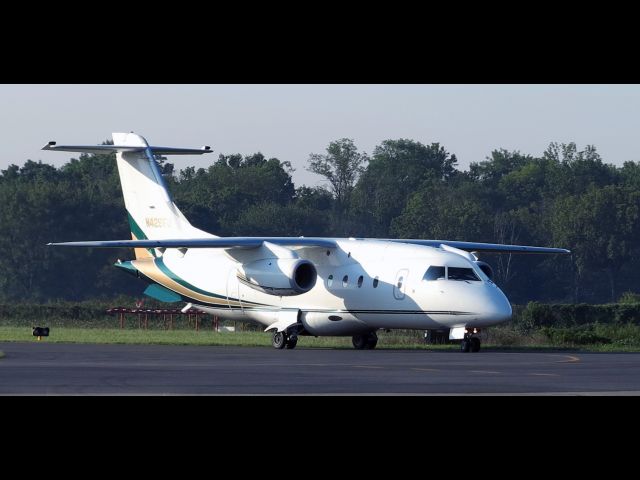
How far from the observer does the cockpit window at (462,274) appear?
30.0m

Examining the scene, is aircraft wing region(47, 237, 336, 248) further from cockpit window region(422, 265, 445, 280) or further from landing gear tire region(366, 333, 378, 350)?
cockpit window region(422, 265, 445, 280)

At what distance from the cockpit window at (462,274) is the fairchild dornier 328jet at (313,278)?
2cm

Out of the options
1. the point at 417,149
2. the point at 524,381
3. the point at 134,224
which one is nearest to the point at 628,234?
the point at 417,149

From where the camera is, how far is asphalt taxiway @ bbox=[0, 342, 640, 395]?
17.1 m

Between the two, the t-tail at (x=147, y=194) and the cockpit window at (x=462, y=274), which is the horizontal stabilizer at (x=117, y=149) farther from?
the cockpit window at (x=462, y=274)

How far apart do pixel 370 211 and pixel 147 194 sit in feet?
160

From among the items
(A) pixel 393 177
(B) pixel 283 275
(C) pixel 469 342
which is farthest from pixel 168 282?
(A) pixel 393 177

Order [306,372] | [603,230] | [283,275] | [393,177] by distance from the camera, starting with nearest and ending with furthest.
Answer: [306,372]
[283,275]
[603,230]
[393,177]

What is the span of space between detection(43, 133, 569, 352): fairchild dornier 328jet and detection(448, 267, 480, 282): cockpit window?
0.08 feet

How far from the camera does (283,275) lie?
104 feet

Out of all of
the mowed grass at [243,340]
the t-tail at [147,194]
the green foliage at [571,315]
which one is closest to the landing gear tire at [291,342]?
the mowed grass at [243,340]

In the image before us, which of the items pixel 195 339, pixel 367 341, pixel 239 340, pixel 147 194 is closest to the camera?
pixel 367 341

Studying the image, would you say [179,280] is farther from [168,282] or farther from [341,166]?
[341,166]

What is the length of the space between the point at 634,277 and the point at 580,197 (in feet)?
20.5
